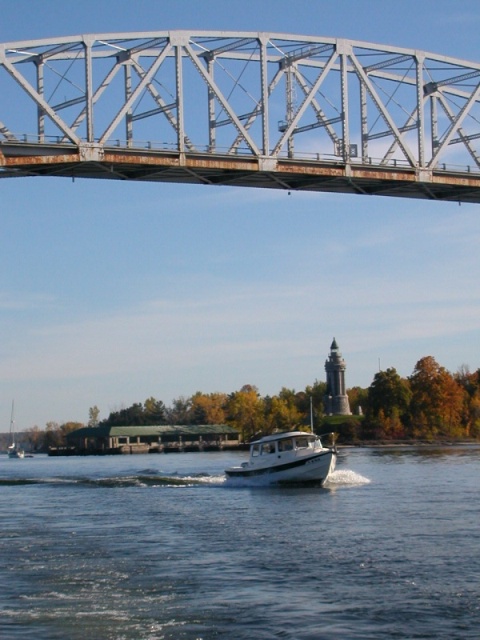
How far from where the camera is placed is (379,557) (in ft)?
103

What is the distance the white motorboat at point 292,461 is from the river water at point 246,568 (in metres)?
6.64

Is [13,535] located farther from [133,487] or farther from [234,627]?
[133,487]

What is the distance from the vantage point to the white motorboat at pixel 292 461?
6122 centimetres

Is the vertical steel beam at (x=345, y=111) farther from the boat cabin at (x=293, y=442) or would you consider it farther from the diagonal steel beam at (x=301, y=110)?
the boat cabin at (x=293, y=442)

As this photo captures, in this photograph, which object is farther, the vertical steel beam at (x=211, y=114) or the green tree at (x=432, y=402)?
the green tree at (x=432, y=402)

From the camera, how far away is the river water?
23.1m

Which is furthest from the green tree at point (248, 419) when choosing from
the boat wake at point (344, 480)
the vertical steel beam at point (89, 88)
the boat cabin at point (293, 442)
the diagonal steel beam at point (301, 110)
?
the vertical steel beam at point (89, 88)

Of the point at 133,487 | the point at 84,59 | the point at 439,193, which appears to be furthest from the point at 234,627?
the point at 133,487

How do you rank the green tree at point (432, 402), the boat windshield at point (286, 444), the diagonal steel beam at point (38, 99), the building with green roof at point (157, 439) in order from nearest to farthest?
1. the diagonal steel beam at point (38, 99)
2. the boat windshield at point (286, 444)
3. the green tree at point (432, 402)
4. the building with green roof at point (157, 439)

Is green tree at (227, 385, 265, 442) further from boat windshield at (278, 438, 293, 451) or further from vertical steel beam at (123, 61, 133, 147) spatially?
vertical steel beam at (123, 61, 133, 147)

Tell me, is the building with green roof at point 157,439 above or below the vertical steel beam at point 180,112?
below

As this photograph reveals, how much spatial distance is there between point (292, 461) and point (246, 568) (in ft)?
103

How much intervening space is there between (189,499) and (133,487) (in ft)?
42.6

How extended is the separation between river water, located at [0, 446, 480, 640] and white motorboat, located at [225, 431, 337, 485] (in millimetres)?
6641
